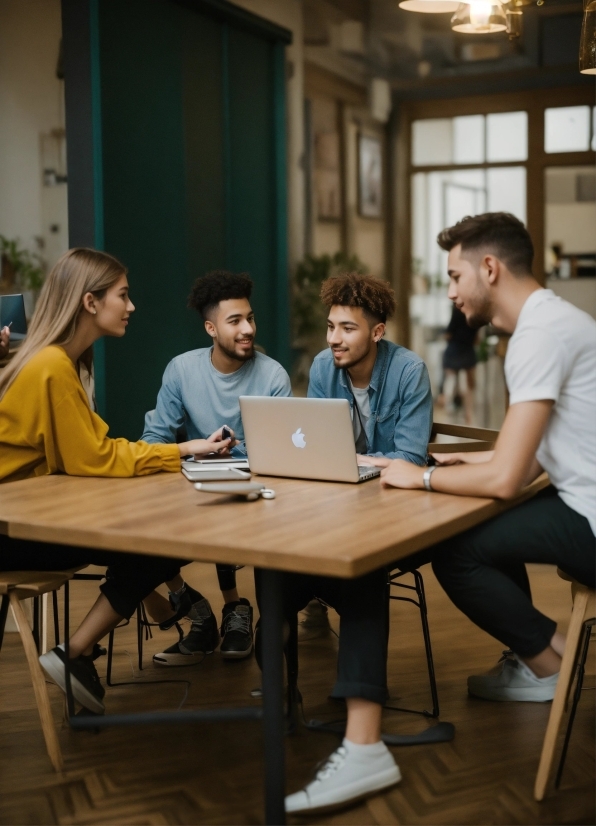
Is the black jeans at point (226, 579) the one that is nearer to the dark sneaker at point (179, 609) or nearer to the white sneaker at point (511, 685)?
the dark sneaker at point (179, 609)

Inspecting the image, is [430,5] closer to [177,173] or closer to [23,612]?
[23,612]

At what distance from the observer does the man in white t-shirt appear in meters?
2.43

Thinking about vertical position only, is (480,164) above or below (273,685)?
above

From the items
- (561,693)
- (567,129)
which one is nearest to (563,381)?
(561,693)

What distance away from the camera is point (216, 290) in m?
3.63

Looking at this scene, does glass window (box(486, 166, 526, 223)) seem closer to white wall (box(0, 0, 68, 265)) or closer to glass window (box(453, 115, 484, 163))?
glass window (box(453, 115, 484, 163))

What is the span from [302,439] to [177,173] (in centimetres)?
341

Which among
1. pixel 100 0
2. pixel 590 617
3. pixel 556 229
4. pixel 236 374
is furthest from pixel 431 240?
pixel 590 617

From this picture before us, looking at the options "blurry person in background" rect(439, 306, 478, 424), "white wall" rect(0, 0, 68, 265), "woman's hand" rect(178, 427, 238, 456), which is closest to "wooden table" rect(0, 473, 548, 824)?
"woman's hand" rect(178, 427, 238, 456)

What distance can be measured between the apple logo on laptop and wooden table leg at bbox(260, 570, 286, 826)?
1.95ft

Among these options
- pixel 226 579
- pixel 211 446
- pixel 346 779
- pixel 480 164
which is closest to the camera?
pixel 346 779

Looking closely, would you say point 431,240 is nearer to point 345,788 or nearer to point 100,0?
point 100,0

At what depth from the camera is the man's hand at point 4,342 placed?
11.4ft

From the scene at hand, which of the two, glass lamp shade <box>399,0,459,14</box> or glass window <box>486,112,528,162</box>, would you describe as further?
glass window <box>486,112,528,162</box>
